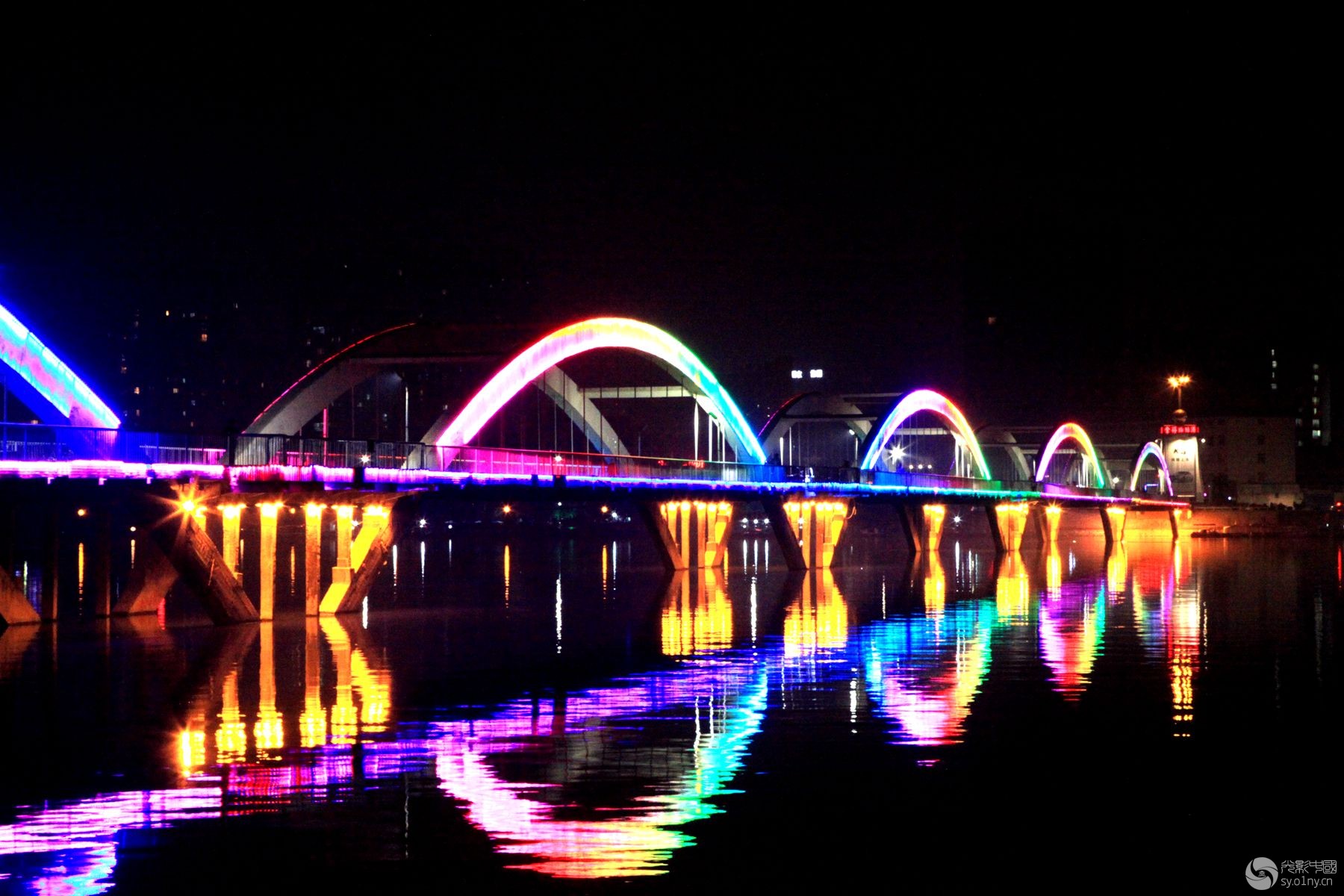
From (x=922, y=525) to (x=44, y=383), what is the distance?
71914mm

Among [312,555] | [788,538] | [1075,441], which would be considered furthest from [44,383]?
[1075,441]

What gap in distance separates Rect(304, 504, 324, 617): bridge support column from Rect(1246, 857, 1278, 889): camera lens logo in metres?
28.5

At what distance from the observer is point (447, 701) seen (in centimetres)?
2625

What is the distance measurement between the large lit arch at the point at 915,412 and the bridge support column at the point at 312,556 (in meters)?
53.3

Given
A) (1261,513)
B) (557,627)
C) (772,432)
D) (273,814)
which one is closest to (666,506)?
(772,432)

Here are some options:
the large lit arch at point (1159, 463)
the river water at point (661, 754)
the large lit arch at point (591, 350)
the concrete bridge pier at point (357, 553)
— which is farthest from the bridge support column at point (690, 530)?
the large lit arch at point (1159, 463)

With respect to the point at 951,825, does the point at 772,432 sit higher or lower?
higher

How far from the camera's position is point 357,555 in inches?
1777

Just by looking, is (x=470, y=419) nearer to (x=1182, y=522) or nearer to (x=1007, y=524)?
(x=1007, y=524)

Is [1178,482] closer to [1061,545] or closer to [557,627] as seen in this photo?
[1061,545]

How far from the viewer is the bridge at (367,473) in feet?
121

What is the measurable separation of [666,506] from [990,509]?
4148 centimetres

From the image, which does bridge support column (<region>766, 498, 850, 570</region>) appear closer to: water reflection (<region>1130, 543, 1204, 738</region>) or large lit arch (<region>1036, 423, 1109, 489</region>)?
water reflection (<region>1130, 543, 1204, 738</region>)

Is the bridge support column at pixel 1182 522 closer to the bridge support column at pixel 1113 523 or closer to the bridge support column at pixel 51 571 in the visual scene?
the bridge support column at pixel 1113 523
